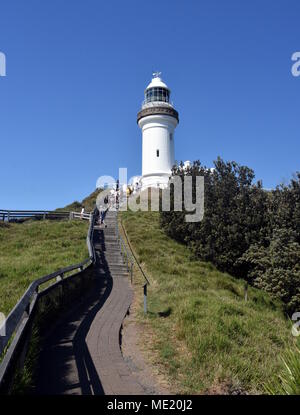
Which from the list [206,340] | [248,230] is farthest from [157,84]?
[206,340]

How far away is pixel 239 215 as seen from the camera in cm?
1958

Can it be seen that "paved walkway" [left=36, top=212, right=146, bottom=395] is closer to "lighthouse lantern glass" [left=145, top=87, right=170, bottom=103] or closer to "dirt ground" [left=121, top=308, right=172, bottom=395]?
"dirt ground" [left=121, top=308, right=172, bottom=395]

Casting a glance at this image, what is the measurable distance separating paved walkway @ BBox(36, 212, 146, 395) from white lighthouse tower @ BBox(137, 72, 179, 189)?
30183 mm

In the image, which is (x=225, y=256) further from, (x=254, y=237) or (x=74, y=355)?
(x=74, y=355)

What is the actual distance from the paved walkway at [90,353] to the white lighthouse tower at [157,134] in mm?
30183

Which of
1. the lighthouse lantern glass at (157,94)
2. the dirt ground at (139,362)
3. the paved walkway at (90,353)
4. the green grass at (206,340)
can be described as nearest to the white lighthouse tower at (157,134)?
the lighthouse lantern glass at (157,94)

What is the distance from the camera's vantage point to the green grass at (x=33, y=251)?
12.3 metres

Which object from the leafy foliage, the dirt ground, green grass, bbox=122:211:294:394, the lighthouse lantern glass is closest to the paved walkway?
the dirt ground

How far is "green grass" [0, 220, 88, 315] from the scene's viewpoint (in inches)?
485

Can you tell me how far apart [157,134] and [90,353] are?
3778cm

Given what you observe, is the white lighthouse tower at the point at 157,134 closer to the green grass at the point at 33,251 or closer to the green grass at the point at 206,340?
the green grass at the point at 33,251

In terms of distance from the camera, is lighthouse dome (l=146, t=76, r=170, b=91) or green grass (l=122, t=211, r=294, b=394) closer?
green grass (l=122, t=211, r=294, b=394)

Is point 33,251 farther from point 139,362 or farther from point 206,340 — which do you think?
point 206,340
